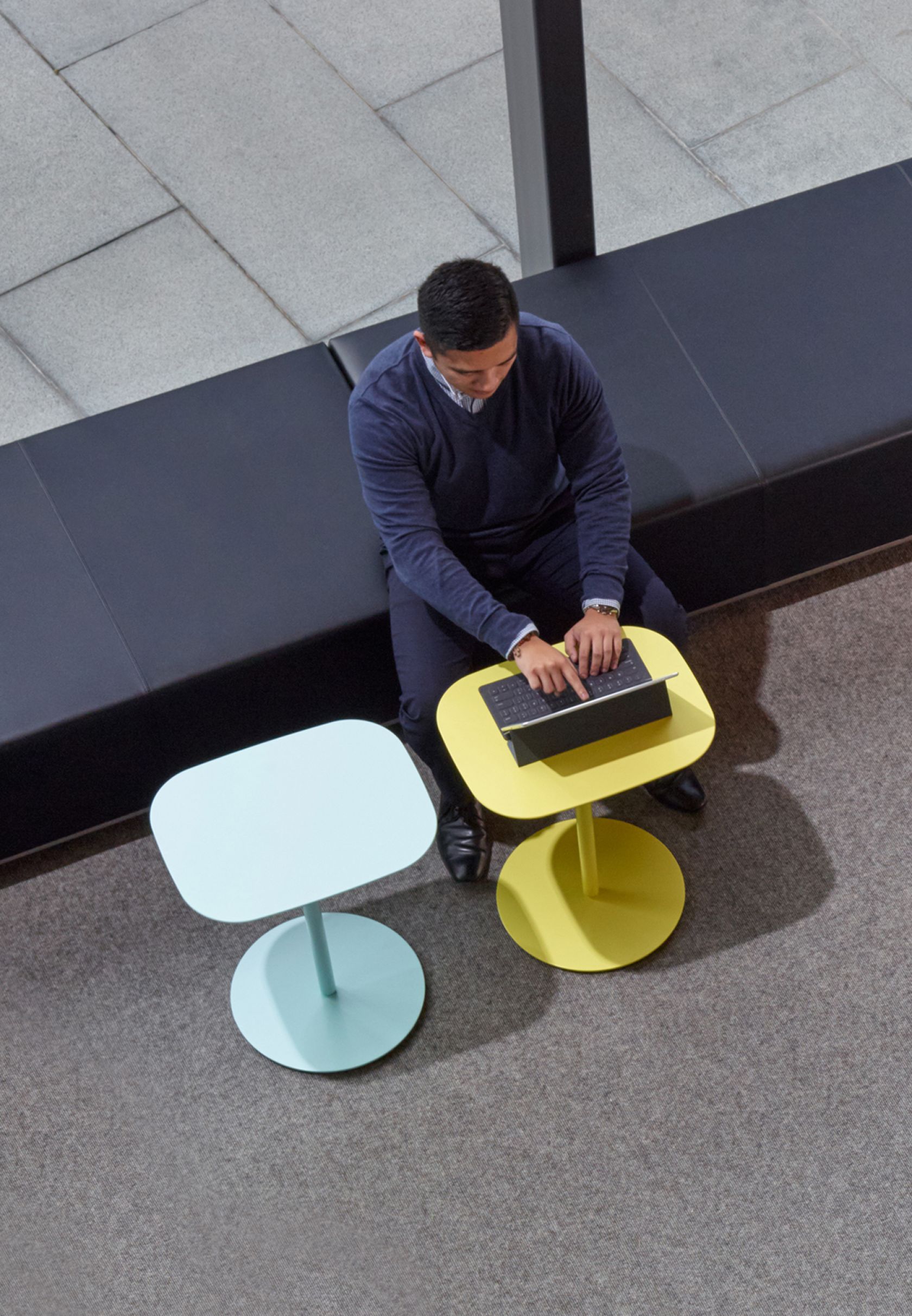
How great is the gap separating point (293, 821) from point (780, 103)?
2882mm

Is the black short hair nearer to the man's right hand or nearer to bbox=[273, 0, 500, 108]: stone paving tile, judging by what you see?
the man's right hand

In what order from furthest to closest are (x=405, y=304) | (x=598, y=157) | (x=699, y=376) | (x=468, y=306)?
(x=598, y=157) → (x=405, y=304) → (x=699, y=376) → (x=468, y=306)

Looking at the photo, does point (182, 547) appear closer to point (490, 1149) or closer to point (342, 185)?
point (490, 1149)

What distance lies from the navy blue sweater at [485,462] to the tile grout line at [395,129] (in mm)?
1301

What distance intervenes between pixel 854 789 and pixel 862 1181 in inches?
30.1

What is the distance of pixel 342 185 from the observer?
394 cm

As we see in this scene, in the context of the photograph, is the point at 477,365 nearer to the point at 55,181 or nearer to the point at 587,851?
the point at 587,851

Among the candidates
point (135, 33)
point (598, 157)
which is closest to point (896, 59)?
point (598, 157)

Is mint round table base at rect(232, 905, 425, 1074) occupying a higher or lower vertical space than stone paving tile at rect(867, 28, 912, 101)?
lower

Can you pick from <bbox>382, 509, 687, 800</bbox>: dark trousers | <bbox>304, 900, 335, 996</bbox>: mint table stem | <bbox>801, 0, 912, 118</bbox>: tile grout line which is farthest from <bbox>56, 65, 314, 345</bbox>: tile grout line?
<bbox>801, 0, 912, 118</bbox>: tile grout line

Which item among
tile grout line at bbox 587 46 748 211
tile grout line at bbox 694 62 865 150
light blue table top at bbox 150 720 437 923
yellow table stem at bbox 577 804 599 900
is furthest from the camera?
tile grout line at bbox 694 62 865 150

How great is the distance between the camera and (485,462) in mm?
2541

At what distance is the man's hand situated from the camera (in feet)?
7.69

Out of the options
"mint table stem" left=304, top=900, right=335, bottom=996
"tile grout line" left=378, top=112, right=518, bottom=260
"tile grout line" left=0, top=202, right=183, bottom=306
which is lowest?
"mint table stem" left=304, top=900, right=335, bottom=996
